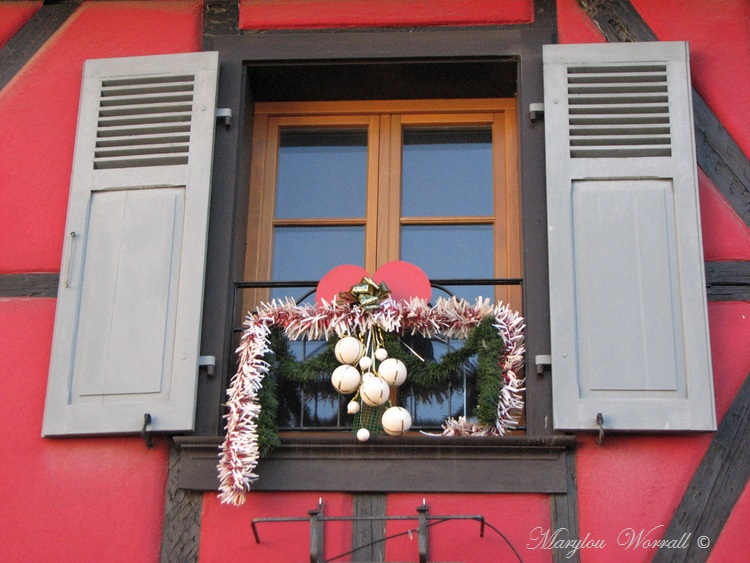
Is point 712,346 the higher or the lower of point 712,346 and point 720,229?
the lower

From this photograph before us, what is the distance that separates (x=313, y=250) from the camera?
5414 mm

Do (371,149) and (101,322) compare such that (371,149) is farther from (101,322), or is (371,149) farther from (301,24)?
(101,322)

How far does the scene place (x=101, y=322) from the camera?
4832mm

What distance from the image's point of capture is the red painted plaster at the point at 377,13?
5.41m

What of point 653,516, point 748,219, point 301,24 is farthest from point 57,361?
point 748,219

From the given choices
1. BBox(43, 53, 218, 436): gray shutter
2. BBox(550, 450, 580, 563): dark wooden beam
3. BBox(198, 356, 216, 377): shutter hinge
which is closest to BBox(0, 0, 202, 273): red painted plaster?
BBox(43, 53, 218, 436): gray shutter

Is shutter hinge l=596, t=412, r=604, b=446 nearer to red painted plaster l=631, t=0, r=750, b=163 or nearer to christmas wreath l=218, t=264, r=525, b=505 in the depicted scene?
christmas wreath l=218, t=264, r=525, b=505

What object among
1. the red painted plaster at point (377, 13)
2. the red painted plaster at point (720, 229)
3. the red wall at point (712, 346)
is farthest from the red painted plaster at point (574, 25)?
the red painted plaster at point (720, 229)

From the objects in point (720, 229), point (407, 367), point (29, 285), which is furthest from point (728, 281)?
point (29, 285)

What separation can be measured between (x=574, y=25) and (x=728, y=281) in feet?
3.98

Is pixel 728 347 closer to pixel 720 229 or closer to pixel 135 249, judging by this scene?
pixel 720 229

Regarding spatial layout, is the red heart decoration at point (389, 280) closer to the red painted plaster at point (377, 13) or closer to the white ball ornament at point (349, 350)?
the white ball ornament at point (349, 350)

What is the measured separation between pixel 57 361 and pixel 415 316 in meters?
1.26

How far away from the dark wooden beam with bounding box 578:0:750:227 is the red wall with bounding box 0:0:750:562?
4 centimetres
